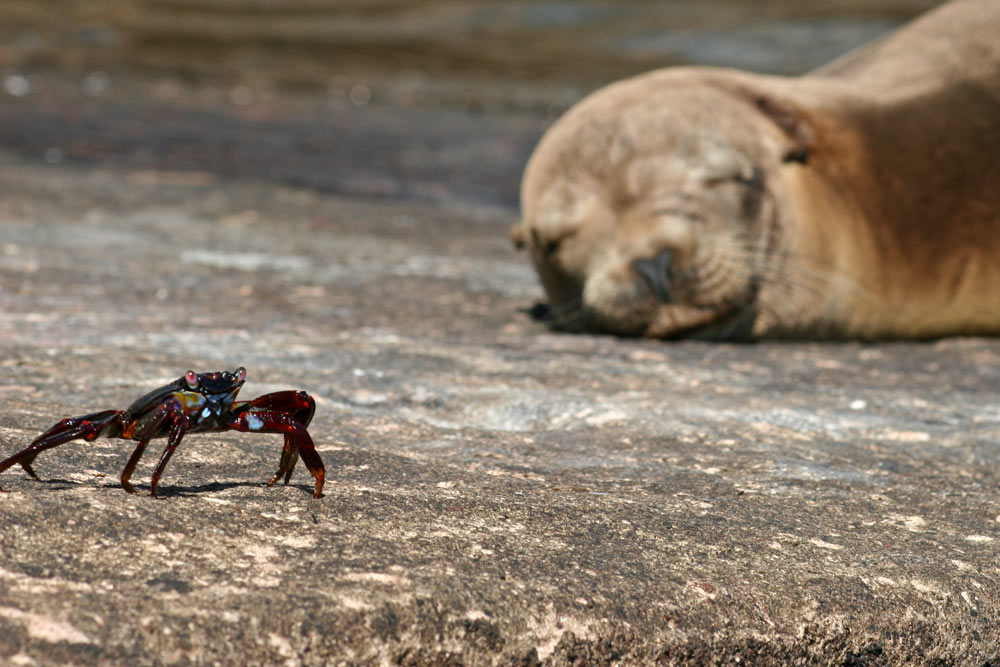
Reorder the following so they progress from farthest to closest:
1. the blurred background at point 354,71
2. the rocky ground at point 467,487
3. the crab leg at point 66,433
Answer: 1. the blurred background at point 354,71
2. the crab leg at point 66,433
3. the rocky ground at point 467,487

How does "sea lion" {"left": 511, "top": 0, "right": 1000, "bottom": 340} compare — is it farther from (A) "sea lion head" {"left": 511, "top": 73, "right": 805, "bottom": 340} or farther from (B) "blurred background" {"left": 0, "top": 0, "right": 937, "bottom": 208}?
(B) "blurred background" {"left": 0, "top": 0, "right": 937, "bottom": 208}

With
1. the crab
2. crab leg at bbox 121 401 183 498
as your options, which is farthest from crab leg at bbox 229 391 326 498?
crab leg at bbox 121 401 183 498

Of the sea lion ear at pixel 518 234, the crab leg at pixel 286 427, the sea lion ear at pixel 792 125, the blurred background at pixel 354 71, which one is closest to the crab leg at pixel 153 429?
the crab leg at pixel 286 427

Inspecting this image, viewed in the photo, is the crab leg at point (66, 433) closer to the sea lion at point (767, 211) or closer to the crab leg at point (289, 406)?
the crab leg at point (289, 406)

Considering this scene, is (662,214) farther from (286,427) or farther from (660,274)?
(286,427)

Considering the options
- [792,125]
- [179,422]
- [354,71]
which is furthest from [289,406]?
[354,71]
